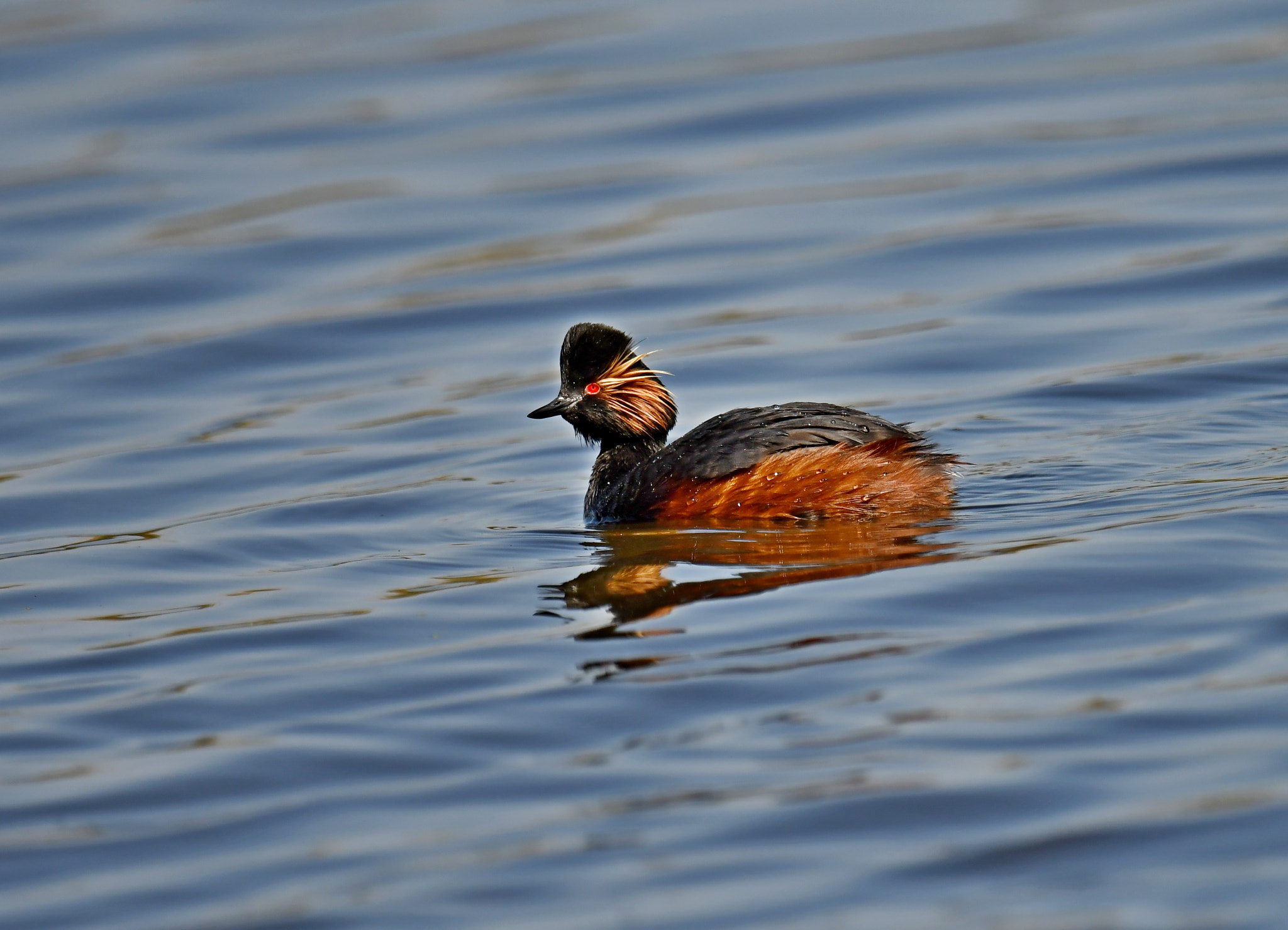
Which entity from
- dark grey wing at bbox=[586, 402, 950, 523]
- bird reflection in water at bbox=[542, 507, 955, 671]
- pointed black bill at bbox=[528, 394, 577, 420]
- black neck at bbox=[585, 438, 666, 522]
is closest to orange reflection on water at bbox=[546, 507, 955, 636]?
bird reflection in water at bbox=[542, 507, 955, 671]

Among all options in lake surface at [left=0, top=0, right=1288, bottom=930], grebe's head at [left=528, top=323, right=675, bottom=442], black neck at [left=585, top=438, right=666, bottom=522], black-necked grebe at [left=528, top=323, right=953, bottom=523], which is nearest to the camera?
lake surface at [left=0, top=0, right=1288, bottom=930]

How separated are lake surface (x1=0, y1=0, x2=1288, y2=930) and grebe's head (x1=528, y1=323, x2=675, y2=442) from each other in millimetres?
550

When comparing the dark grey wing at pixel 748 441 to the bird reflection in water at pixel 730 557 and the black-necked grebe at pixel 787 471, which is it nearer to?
the black-necked grebe at pixel 787 471

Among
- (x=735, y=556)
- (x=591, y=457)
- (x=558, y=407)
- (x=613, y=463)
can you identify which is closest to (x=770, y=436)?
(x=735, y=556)

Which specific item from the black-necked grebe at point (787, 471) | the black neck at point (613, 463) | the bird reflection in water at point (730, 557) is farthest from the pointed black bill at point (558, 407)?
the bird reflection in water at point (730, 557)

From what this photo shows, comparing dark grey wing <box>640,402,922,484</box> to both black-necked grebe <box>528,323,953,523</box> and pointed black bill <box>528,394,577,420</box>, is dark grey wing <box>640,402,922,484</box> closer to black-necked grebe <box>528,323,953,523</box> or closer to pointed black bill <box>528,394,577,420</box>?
black-necked grebe <box>528,323,953,523</box>

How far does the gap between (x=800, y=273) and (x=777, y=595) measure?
7.11m

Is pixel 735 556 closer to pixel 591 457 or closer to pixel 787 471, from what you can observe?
pixel 787 471

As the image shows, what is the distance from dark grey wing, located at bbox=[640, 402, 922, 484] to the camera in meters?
8.59

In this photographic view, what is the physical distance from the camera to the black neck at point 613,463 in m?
9.47

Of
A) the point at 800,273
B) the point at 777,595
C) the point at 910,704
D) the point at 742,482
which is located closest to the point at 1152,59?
the point at 800,273

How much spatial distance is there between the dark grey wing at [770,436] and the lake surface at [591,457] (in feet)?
1.10

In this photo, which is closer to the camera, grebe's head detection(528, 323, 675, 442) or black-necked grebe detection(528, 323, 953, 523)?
black-necked grebe detection(528, 323, 953, 523)

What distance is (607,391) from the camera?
9.81 metres
